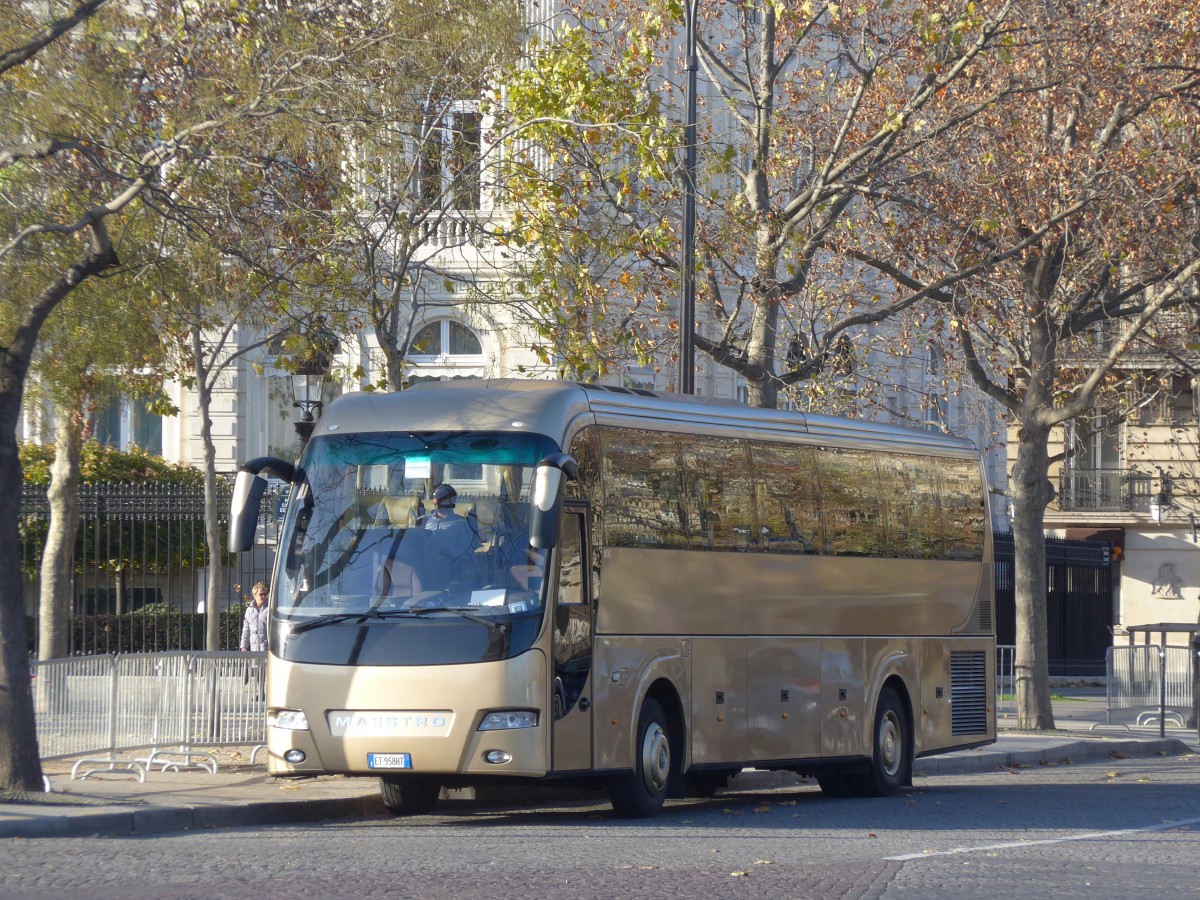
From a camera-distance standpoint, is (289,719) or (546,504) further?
(289,719)

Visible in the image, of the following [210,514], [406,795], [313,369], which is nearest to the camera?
[406,795]

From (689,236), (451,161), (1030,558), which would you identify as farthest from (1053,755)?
(451,161)

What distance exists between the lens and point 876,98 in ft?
80.5

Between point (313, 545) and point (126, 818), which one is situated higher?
point (313, 545)

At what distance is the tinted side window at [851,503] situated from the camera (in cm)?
1688

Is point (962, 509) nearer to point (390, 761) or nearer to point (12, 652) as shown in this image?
point (390, 761)

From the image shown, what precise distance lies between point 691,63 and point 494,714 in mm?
8486

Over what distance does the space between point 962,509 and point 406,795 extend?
300 inches

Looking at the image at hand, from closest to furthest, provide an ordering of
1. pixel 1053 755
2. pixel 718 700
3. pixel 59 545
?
1. pixel 718 700
2. pixel 59 545
3. pixel 1053 755

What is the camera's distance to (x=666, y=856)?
11.3 m

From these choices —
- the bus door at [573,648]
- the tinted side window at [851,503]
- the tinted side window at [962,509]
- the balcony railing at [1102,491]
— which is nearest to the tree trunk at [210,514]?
the tinted side window at [851,503]

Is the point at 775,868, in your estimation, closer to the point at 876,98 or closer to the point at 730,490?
the point at 730,490

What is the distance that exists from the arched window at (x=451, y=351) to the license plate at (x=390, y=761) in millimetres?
19621

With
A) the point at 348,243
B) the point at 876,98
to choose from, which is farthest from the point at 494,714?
the point at 876,98
